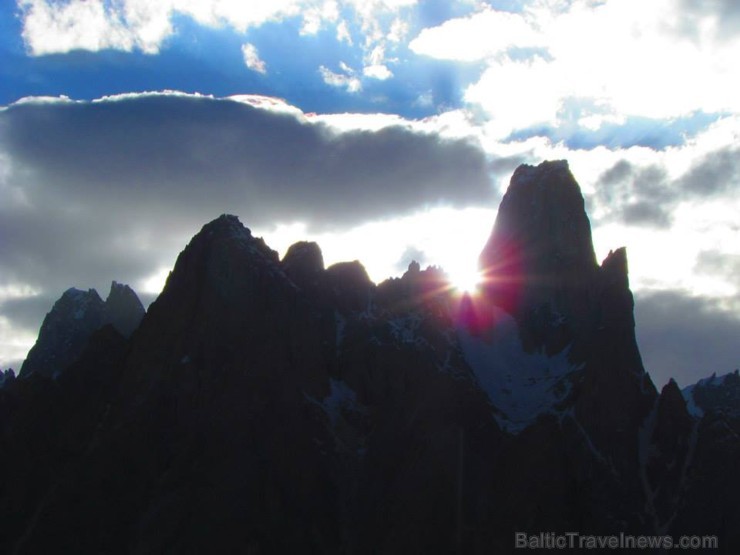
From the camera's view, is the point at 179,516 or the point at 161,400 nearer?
the point at 179,516

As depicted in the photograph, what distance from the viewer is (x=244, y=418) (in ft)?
629

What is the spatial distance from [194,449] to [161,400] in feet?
39.6

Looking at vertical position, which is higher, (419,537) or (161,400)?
(161,400)

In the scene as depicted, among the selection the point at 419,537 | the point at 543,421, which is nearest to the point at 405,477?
the point at 419,537

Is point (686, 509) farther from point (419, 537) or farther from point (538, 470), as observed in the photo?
point (419, 537)

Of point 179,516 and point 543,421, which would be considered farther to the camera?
point 543,421

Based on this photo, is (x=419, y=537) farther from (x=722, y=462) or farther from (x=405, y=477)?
(x=722, y=462)

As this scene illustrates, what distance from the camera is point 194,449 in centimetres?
18762

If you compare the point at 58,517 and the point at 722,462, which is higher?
the point at 722,462

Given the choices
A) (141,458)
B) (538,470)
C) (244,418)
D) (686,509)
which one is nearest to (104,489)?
(141,458)

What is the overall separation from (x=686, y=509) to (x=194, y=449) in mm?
83968

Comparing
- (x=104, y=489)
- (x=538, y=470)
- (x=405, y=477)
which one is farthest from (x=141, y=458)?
(x=538, y=470)

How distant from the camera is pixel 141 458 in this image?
189 meters

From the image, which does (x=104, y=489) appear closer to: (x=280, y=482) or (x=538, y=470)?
(x=280, y=482)
